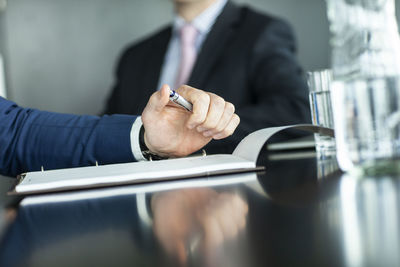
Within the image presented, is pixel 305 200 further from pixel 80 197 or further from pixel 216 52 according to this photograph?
pixel 216 52

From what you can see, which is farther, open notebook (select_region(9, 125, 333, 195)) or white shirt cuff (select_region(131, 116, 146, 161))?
white shirt cuff (select_region(131, 116, 146, 161))

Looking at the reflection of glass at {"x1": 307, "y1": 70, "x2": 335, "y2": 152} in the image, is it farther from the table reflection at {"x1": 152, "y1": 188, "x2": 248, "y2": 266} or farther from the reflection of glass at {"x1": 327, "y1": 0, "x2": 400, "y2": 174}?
the table reflection at {"x1": 152, "y1": 188, "x2": 248, "y2": 266}

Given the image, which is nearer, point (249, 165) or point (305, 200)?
point (305, 200)

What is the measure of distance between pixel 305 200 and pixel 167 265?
221mm

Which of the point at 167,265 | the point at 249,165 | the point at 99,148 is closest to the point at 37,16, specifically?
the point at 99,148

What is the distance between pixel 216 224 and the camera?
415mm

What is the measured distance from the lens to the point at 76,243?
399 mm

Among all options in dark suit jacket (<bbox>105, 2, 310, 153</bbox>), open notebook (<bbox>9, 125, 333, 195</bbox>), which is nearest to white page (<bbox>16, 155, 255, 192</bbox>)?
open notebook (<bbox>9, 125, 333, 195</bbox>)

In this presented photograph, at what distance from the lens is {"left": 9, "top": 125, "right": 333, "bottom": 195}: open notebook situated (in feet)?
2.25

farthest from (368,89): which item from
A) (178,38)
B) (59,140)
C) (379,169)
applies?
(178,38)

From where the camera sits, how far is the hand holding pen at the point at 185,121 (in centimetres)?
85

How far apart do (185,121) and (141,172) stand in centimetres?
26

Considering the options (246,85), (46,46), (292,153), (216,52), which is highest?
(46,46)

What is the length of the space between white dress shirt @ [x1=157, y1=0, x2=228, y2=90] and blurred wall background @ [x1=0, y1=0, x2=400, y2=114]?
69 cm
